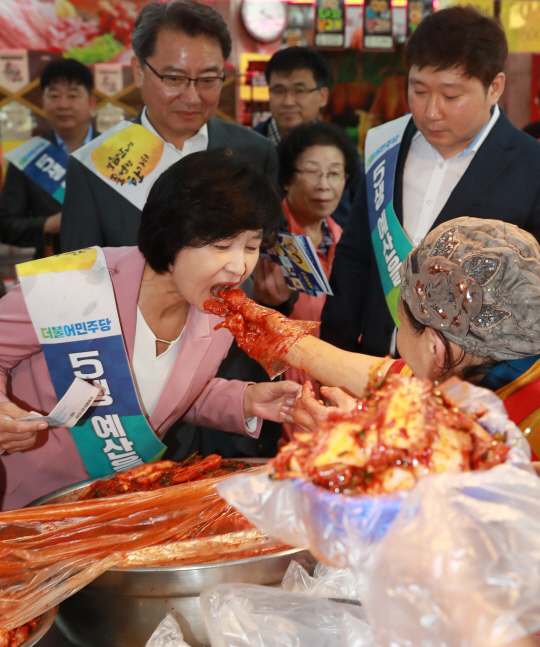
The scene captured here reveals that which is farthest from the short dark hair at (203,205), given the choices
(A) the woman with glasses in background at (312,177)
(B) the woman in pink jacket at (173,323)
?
(A) the woman with glasses in background at (312,177)

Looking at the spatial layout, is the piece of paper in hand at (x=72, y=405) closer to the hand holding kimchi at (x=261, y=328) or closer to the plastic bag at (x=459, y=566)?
the hand holding kimchi at (x=261, y=328)

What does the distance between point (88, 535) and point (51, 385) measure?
2.11ft

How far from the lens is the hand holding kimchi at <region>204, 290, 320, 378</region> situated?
1.47 meters

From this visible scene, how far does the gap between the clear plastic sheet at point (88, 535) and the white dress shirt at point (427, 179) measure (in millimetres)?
1315

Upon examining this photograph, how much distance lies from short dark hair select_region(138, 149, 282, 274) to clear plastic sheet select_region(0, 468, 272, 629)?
0.65 meters

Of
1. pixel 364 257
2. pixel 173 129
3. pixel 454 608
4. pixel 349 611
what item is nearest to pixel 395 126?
pixel 364 257

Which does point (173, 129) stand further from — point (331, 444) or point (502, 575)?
point (502, 575)

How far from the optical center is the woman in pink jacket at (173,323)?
1.61 m

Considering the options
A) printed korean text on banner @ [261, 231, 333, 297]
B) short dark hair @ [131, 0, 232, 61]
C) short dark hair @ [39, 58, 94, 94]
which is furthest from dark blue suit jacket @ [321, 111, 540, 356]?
short dark hair @ [39, 58, 94, 94]

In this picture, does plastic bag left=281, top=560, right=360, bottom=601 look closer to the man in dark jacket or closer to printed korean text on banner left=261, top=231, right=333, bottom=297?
printed korean text on banner left=261, top=231, right=333, bottom=297

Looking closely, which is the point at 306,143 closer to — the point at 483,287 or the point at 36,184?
the point at 36,184

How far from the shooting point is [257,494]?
2.31 ft

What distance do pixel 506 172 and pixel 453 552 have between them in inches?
68.6

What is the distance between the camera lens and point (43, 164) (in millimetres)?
3439
